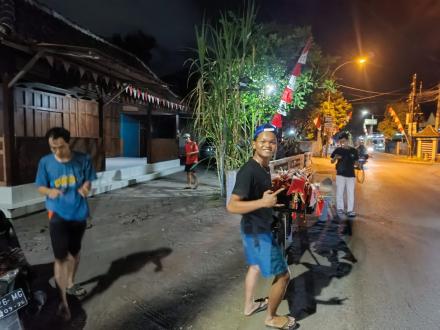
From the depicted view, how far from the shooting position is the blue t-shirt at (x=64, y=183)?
3.24 m

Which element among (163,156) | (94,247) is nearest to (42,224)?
(94,247)

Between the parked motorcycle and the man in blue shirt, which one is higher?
the man in blue shirt

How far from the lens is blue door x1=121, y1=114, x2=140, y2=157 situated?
18031 mm

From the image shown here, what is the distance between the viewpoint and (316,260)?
4895 millimetres

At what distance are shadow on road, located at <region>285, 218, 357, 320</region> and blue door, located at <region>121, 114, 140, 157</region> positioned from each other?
13.3 m

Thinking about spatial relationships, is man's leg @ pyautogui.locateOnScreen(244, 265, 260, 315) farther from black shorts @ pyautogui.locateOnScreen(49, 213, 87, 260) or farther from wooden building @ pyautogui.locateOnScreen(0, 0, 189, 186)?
wooden building @ pyautogui.locateOnScreen(0, 0, 189, 186)

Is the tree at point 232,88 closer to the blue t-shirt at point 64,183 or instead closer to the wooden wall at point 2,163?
the wooden wall at point 2,163

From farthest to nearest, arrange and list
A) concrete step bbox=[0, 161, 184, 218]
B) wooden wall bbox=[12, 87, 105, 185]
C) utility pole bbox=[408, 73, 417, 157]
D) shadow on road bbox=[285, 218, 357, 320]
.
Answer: utility pole bbox=[408, 73, 417, 157] → wooden wall bbox=[12, 87, 105, 185] → concrete step bbox=[0, 161, 184, 218] → shadow on road bbox=[285, 218, 357, 320]

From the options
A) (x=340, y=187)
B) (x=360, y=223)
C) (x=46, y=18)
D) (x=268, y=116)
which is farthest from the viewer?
(x=46, y=18)

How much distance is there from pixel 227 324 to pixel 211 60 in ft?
19.2

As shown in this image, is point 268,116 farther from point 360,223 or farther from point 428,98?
point 428,98

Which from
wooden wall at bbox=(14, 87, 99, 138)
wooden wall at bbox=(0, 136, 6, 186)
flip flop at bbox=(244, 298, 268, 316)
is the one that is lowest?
flip flop at bbox=(244, 298, 268, 316)

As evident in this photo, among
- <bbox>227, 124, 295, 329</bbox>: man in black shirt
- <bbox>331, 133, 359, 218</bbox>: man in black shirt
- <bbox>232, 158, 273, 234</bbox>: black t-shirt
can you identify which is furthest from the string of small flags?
<bbox>232, 158, 273, 234</bbox>: black t-shirt

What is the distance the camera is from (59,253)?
3236 mm
